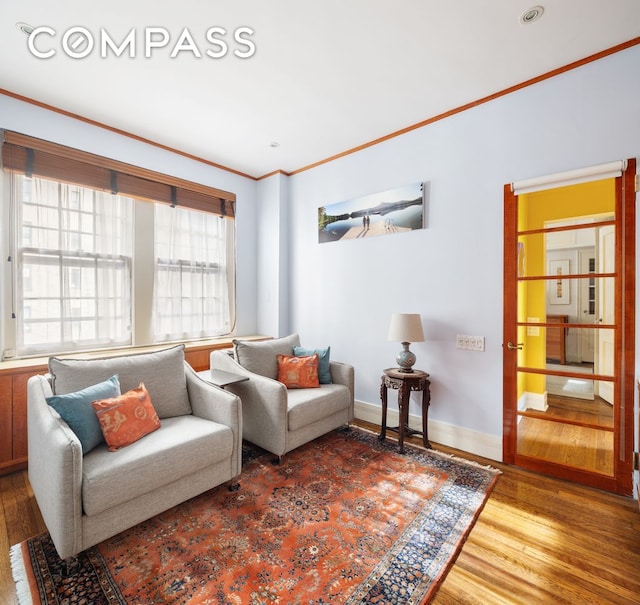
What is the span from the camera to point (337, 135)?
11.0 ft

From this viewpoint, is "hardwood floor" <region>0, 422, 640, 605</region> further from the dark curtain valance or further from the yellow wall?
the dark curtain valance

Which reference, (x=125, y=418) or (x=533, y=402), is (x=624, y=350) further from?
(x=125, y=418)

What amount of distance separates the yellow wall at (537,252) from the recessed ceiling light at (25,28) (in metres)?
3.52

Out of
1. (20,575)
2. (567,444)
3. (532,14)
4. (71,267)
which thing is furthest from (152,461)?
(532,14)

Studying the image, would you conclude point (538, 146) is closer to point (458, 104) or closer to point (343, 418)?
point (458, 104)

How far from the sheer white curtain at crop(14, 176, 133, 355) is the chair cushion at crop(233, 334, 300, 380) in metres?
1.34

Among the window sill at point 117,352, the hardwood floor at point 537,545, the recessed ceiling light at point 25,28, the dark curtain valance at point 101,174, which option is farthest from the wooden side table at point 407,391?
the recessed ceiling light at point 25,28

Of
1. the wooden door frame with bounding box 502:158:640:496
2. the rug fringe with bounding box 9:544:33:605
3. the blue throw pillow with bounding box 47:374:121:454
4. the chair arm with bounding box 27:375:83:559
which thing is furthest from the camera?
the wooden door frame with bounding box 502:158:640:496

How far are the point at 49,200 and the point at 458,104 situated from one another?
366 centimetres

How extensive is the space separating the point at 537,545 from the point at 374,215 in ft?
9.26

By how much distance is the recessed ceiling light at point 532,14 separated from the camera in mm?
1891

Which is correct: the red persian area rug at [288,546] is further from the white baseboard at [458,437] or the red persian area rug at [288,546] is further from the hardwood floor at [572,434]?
the hardwood floor at [572,434]

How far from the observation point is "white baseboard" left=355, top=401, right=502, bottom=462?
2.66m

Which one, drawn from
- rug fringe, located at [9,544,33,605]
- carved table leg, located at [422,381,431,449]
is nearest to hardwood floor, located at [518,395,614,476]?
carved table leg, located at [422,381,431,449]
